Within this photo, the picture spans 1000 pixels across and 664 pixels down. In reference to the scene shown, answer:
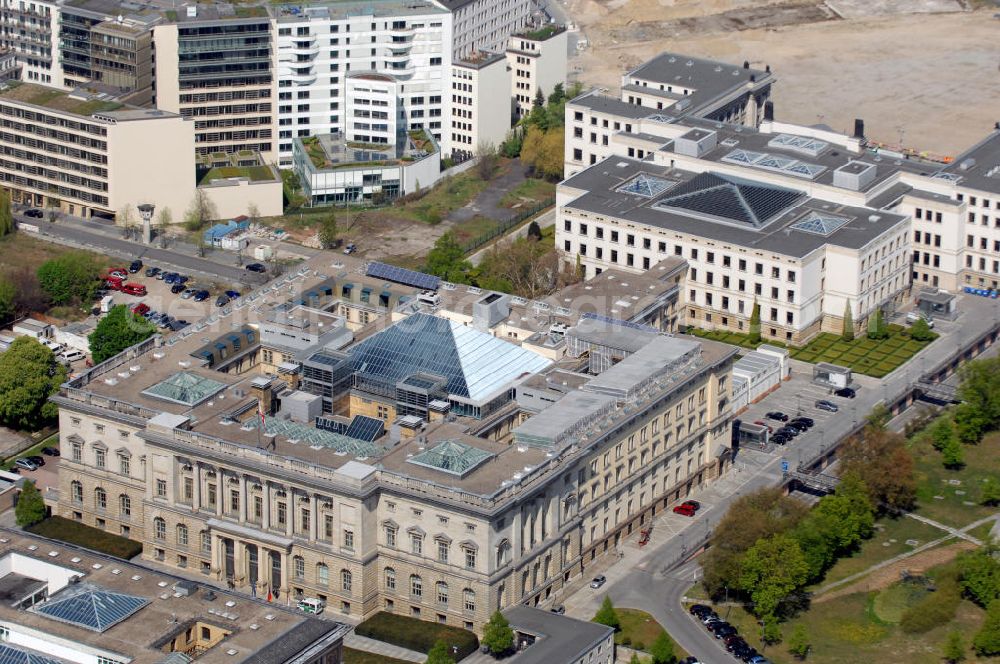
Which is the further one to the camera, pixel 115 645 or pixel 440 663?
pixel 440 663

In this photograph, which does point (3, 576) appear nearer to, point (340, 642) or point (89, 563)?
point (89, 563)

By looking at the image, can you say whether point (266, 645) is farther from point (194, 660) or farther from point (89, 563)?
point (89, 563)

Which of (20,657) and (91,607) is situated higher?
(91,607)

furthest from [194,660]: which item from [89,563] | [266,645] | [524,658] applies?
[524,658]

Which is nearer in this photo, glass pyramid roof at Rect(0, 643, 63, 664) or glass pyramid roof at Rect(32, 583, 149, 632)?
glass pyramid roof at Rect(0, 643, 63, 664)

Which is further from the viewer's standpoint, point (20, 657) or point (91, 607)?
point (91, 607)
